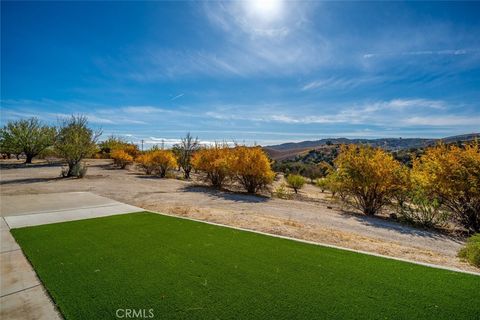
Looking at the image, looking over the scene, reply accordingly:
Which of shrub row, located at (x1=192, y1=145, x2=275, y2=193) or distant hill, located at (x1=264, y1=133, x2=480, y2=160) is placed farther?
distant hill, located at (x1=264, y1=133, x2=480, y2=160)

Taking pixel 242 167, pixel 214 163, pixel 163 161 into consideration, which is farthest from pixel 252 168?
pixel 163 161

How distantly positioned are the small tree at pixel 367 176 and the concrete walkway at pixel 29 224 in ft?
27.4

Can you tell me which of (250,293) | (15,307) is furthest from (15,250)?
(250,293)

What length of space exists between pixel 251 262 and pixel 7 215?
7.46 meters

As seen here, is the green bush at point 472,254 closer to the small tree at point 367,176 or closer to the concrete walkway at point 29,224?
the small tree at point 367,176

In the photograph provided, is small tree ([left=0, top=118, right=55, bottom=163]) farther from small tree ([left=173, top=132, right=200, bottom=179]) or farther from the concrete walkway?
the concrete walkway

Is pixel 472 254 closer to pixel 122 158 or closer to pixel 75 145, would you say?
pixel 75 145

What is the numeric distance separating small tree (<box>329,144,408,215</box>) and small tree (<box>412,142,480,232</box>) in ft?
3.63

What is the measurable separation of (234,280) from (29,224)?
19.3 feet

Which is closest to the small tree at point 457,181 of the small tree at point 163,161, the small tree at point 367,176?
the small tree at point 367,176

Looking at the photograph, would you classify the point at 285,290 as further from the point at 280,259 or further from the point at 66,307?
the point at 66,307

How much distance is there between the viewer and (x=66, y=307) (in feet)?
9.91

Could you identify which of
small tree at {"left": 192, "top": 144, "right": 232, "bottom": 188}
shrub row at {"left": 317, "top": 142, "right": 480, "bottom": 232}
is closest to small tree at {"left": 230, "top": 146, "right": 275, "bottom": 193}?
small tree at {"left": 192, "top": 144, "right": 232, "bottom": 188}

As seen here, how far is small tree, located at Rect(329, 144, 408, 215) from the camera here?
997 cm
